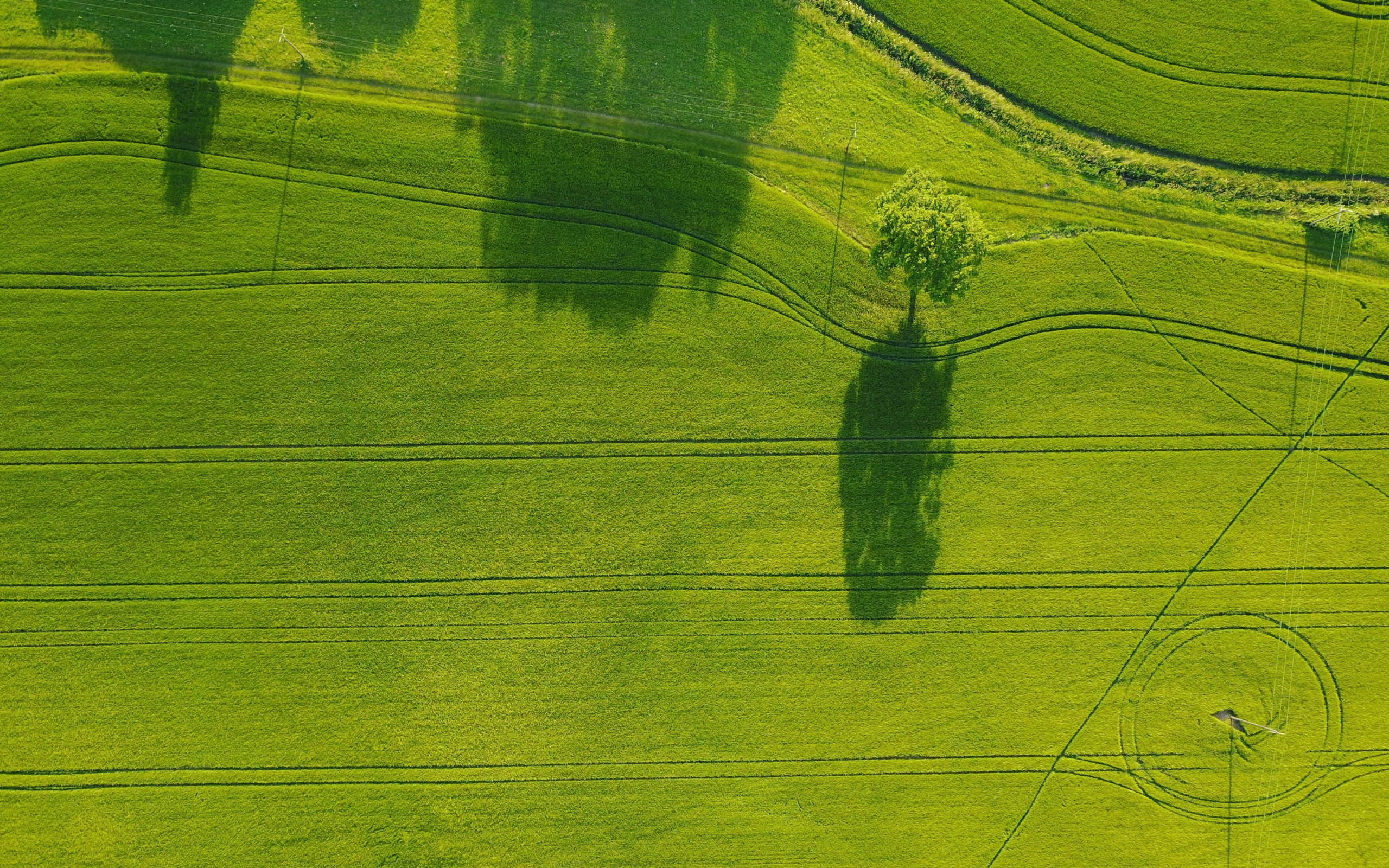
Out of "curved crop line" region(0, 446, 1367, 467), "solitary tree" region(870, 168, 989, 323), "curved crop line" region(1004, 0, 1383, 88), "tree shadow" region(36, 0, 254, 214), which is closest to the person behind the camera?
"solitary tree" region(870, 168, 989, 323)

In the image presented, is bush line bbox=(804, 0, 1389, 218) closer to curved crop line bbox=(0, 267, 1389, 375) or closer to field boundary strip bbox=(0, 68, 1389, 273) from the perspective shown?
field boundary strip bbox=(0, 68, 1389, 273)

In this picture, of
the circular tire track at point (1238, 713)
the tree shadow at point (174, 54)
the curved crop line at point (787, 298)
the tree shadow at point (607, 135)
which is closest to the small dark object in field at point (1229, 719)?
the circular tire track at point (1238, 713)

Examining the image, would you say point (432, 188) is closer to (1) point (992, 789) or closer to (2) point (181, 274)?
(2) point (181, 274)

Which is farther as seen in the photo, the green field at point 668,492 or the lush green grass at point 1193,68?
the lush green grass at point 1193,68

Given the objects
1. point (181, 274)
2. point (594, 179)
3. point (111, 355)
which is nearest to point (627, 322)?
point (594, 179)

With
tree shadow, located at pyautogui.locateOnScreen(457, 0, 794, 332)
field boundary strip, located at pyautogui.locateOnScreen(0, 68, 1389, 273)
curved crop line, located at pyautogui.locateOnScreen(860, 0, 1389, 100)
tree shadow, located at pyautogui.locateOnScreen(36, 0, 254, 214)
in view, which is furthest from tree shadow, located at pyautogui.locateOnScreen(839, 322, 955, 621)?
tree shadow, located at pyautogui.locateOnScreen(36, 0, 254, 214)

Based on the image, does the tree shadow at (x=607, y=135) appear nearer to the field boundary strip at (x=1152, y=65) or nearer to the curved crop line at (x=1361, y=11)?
the field boundary strip at (x=1152, y=65)
